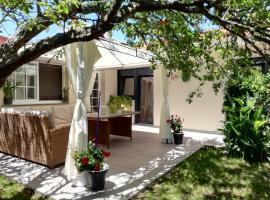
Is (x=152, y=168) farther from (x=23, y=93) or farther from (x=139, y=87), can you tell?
(x=139, y=87)

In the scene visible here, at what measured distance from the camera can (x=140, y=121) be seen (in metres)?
14.6

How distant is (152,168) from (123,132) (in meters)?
3.81

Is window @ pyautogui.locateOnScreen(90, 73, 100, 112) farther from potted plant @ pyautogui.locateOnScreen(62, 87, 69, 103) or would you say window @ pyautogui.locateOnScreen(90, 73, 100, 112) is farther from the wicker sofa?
the wicker sofa

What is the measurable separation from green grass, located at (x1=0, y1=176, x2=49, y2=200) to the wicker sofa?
1.07 metres

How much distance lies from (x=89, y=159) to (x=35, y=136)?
221 cm

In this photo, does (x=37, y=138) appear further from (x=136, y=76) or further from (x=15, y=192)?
(x=136, y=76)

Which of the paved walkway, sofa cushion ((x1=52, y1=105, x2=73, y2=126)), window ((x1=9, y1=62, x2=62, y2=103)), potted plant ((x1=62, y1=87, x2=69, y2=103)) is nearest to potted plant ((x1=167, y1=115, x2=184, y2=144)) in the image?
the paved walkway

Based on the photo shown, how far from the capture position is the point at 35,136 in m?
6.57

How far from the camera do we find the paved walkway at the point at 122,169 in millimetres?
5016

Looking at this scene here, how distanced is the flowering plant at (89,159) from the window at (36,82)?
20.4ft

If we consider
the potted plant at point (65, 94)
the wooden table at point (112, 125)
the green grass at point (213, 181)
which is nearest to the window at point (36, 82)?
the potted plant at point (65, 94)

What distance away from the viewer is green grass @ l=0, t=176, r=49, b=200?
15.7 feet

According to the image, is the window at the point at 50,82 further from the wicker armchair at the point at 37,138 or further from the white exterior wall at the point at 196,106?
the white exterior wall at the point at 196,106

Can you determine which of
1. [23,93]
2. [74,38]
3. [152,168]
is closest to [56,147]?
[152,168]
